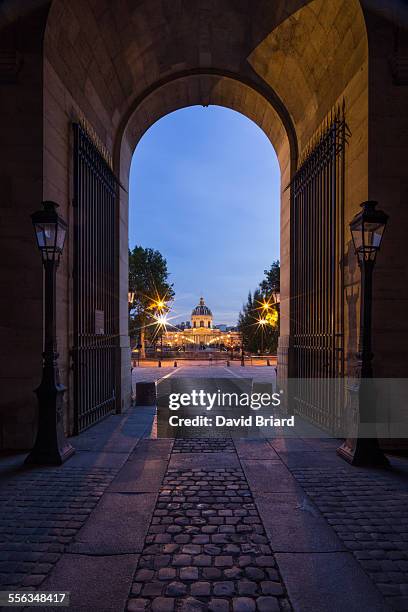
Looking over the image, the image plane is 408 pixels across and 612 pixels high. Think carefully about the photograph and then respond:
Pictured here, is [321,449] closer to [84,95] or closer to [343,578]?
[343,578]

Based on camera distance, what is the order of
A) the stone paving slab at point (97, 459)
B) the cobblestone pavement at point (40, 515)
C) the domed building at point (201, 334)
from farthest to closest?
the domed building at point (201, 334) < the stone paving slab at point (97, 459) < the cobblestone pavement at point (40, 515)

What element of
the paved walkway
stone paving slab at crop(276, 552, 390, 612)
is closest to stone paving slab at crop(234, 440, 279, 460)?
the paved walkway

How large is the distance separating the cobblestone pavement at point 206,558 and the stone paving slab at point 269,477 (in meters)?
0.31

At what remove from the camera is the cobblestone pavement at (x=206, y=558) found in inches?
115

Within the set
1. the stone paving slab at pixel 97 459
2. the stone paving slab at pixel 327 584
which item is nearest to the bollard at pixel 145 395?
the stone paving slab at pixel 97 459

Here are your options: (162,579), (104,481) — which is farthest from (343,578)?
(104,481)

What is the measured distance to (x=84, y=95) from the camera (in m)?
8.76

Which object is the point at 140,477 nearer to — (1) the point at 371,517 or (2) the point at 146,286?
(1) the point at 371,517

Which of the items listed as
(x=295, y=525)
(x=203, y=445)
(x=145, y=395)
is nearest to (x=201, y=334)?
(x=145, y=395)

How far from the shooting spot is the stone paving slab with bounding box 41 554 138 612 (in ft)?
9.28

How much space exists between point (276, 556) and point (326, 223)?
22.9ft

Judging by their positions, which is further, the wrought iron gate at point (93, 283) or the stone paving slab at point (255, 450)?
the wrought iron gate at point (93, 283)

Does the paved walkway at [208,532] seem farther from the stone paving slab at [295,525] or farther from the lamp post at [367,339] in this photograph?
the lamp post at [367,339]

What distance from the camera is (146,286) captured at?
175ft
